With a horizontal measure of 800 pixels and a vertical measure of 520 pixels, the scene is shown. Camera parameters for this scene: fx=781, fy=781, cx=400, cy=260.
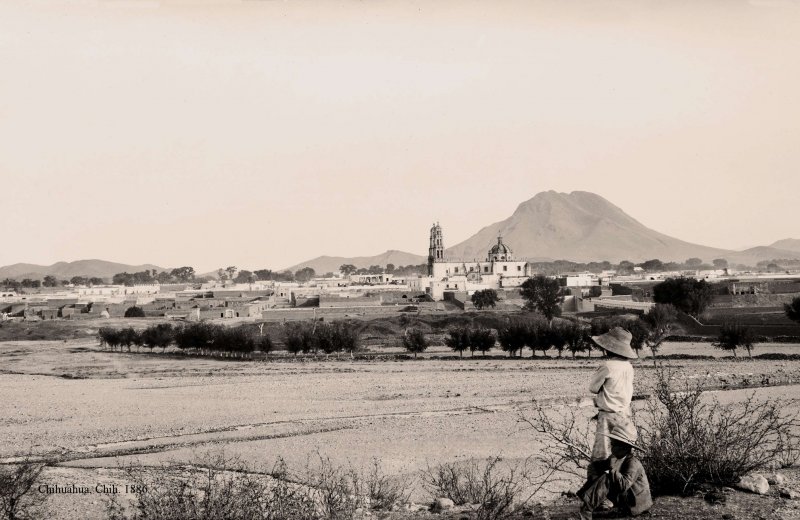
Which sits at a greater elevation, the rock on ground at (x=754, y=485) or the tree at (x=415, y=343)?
the rock on ground at (x=754, y=485)

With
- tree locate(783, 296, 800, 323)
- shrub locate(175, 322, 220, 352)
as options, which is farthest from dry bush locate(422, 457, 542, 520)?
tree locate(783, 296, 800, 323)

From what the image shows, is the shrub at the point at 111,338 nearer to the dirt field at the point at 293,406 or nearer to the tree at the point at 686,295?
the dirt field at the point at 293,406

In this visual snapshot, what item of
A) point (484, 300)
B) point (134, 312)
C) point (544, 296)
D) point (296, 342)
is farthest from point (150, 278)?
point (296, 342)

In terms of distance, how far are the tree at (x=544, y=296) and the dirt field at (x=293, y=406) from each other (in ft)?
58.1

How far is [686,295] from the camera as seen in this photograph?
2172 inches

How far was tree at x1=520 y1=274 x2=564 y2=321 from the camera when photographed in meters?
58.5

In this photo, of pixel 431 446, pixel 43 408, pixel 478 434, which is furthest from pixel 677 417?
pixel 43 408

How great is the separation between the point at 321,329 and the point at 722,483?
127 ft

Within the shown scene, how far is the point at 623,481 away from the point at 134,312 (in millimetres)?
70604

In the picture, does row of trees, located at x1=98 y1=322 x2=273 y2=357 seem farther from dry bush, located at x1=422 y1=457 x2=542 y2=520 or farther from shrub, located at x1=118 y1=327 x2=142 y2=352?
dry bush, located at x1=422 y1=457 x2=542 y2=520

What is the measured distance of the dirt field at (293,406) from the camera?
50.4 ft

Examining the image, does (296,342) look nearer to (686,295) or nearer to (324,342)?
(324,342)

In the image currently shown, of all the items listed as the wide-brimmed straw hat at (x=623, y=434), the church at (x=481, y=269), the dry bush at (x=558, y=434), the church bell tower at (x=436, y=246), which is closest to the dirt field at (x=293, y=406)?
the dry bush at (x=558, y=434)

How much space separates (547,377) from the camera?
29.8 metres
